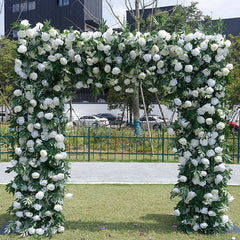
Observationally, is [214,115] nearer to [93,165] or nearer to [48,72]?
[48,72]

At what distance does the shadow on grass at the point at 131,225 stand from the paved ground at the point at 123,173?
8.52ft

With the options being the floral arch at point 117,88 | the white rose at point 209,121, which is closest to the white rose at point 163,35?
the floral arch at point 117,88

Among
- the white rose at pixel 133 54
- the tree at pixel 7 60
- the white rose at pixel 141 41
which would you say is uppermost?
the tree at pixel 7 60

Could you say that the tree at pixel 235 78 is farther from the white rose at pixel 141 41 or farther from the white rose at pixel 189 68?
the white rose at pixel 141 41

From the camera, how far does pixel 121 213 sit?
5504 mm

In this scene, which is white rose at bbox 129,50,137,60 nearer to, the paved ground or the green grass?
the green grass

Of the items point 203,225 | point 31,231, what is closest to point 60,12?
point 31,231

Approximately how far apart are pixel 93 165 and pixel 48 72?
5.80 metres

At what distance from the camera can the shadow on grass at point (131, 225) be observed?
4.77 meters

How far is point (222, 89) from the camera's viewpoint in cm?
454

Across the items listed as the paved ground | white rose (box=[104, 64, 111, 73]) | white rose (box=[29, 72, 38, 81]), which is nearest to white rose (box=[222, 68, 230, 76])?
white rose (box=[104, 64, 111, 73])

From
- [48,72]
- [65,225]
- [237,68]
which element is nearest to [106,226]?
[65,225]

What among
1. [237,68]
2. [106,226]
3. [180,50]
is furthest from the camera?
[237,68]

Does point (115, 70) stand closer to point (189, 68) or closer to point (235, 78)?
point (189, 68)
